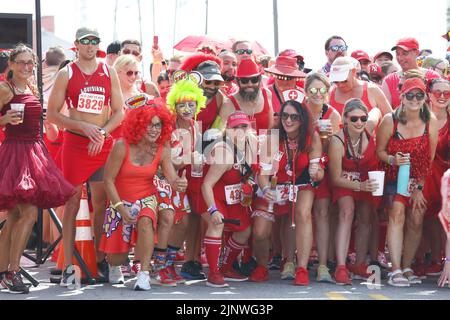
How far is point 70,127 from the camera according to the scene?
872 cm

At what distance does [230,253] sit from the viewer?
9.38 metres

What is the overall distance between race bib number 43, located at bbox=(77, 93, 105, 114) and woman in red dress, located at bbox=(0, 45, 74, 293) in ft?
1.38

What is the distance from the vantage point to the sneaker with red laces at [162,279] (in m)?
8.70

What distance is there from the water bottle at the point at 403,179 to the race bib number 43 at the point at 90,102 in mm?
2930

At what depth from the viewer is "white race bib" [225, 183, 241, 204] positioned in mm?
9133

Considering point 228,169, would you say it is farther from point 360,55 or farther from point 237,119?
point 360,55

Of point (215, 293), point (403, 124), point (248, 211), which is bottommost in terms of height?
point (215, 293)

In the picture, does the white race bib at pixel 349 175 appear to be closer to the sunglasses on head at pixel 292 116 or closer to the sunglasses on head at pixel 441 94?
the sunglasses on head at pixel 292 116

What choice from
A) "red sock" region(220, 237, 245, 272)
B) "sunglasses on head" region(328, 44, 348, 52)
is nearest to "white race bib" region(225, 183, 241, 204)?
"red sock" region(220, 237, 245, 272)

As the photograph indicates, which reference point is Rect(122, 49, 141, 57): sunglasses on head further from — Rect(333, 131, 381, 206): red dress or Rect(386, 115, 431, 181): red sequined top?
Rect(386, 115, 431, 181): red sequined top

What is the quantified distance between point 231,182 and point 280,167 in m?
0.49
